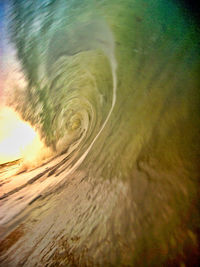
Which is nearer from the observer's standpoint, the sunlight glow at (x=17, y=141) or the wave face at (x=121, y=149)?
the wave face at (x=121, y=149)

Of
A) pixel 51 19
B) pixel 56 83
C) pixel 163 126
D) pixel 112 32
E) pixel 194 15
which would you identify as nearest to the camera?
pixel 163 126

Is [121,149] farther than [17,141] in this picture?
No

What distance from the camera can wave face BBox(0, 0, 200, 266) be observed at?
0.76 metres

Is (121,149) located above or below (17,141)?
below

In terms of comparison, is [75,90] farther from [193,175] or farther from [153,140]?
[193,175]

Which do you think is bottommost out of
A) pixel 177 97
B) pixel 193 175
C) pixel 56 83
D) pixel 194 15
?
pixel 193 175

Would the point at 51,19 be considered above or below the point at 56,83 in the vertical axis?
above

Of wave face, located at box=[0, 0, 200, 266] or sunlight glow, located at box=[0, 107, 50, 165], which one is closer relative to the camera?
wave face, located at box=[0, 0, 200, 266]

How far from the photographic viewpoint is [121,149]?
135cm

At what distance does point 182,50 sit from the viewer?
1227mm

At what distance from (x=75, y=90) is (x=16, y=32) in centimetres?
123

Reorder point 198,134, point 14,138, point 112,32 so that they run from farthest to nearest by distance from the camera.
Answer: point 14,138 → point 112,32 → point 198,134

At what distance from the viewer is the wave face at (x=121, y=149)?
2.49 feet

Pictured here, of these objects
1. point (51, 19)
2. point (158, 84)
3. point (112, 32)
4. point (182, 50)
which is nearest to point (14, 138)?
point (51, 19)
